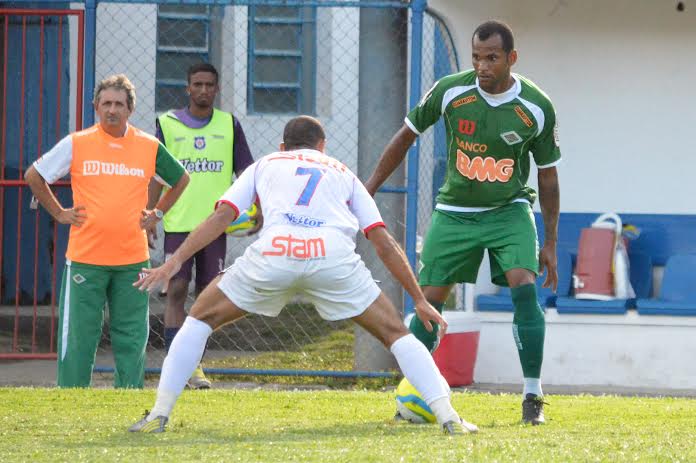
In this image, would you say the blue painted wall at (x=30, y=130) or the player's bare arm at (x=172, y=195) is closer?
the player's bare arm at (x=172, y=195)

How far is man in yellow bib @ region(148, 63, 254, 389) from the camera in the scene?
374 inches

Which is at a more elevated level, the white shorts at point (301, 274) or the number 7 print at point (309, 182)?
the number 7 print at point (309, 182)

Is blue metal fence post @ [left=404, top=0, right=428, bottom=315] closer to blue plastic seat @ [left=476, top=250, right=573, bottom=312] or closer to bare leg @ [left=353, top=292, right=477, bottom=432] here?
blue plastic seat @ [left=476, top=250, right=573, bottom=312]

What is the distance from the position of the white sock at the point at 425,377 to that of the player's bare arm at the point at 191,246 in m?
0.94

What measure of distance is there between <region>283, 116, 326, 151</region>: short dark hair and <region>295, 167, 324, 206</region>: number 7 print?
0.24 meters

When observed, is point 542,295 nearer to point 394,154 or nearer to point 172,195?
point 172,195

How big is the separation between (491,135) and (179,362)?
205 centimetres

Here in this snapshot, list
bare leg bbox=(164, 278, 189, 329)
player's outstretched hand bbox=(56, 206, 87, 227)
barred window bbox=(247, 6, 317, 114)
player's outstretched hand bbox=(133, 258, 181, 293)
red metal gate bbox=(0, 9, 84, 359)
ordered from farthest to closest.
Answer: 1. barred window bbox=(247, 6, 317, 114)
2. red metal gate bbox=(0, 9, 84, 359)
3. bare leg bbox=(164, 278, 189, 329)
4. player's outstretched hand bbox=(56, 206, 87, 227)
5. player's outstretched hand bbox=(133, 258, 181, 293)

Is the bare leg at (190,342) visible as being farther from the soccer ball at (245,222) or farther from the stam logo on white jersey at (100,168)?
the soccer ball at (245,222)

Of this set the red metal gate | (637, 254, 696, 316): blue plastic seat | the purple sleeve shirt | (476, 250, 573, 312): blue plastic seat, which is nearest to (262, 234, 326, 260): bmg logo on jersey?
the purple sleeve shirt

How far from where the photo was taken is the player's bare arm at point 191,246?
6.07 meters

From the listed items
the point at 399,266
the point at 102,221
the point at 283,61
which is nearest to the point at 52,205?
the point at 102,221

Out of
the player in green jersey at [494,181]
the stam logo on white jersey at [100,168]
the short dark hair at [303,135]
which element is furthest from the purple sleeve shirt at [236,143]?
the short dark hair at [303,135]

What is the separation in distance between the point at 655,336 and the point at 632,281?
0.71 metres
